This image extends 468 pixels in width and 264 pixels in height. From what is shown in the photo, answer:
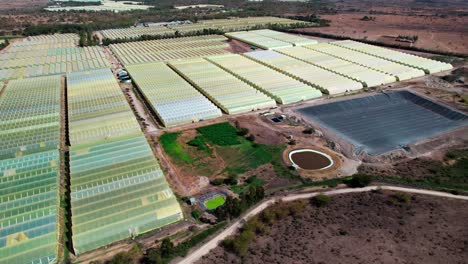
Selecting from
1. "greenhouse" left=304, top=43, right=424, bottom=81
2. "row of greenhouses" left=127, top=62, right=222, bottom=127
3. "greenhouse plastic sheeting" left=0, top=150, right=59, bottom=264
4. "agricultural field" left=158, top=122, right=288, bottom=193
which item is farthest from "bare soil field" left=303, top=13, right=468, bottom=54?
"greenhouse plastic sheeting" left=0, top=150, right=59, bottom=264

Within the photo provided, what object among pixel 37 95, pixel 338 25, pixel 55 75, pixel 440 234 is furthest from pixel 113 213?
pixel 338 25

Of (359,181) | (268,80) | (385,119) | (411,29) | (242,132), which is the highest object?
(411,29)

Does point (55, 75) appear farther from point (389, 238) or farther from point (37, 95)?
point (389, 238)

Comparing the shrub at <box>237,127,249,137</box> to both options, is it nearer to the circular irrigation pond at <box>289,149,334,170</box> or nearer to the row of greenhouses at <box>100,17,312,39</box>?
the circular irrigation pond at <box>289,149,334,170</box>

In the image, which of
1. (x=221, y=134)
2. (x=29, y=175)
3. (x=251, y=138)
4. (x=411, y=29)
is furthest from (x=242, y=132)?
(x=411, y=29)

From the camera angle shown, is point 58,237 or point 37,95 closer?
point 58,237

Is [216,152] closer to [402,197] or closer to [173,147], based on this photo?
[173,147]

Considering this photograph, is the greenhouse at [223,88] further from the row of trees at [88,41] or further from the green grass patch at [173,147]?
the row of trees at [88,41]

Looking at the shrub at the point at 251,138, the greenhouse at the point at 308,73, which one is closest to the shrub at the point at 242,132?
the shrub at the point at 251,138
